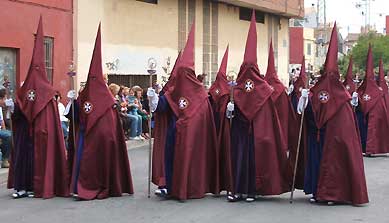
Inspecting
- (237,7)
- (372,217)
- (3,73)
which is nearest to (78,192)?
(372,217)

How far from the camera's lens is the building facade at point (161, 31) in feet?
67.9

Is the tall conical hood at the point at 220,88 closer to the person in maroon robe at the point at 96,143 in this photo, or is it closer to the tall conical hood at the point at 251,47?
the tall conical hood at the point at 251,47

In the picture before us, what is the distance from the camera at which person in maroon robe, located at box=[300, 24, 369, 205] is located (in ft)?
30.5

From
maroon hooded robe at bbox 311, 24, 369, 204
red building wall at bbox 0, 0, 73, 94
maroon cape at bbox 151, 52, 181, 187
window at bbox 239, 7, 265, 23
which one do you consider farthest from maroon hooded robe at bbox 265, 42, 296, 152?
window at bbox 239, 7, 265, 23

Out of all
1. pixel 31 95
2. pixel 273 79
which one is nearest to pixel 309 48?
pixel 273 79

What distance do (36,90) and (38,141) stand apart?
75 centimetres

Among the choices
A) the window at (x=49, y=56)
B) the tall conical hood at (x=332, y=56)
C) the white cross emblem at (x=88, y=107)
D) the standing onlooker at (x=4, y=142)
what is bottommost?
the standing onlooker at (x=4, y=142)

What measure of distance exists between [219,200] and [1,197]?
3.33m

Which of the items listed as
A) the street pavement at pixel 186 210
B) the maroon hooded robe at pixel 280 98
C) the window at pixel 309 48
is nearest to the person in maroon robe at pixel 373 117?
the maroon hooded robe at pixel 280 98

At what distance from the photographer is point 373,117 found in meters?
15.5

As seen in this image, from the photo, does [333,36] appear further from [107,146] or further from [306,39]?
[306,39]

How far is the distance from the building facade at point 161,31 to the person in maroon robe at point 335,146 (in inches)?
458

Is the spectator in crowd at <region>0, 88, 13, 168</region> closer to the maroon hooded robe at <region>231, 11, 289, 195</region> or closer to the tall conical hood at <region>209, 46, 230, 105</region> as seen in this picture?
the tall conical hood at <region>209, 46, 230, 105</region>

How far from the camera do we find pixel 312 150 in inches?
377
